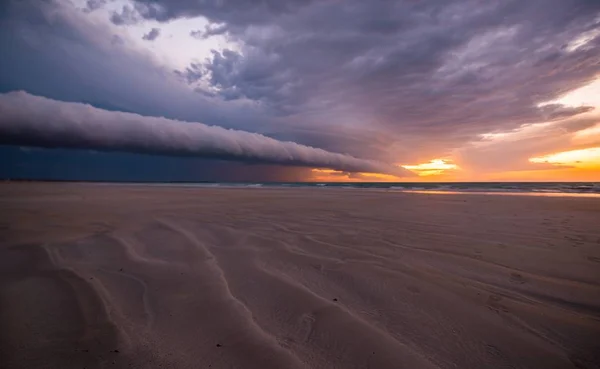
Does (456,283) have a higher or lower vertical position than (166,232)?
higher

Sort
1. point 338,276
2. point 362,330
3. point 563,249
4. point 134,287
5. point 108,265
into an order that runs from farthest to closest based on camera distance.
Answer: point 563,249 → point 108,265 → point 338,276 → point 134,287 → point 362,330

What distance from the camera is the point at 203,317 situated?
232 cm

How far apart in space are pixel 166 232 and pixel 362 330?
4850mm

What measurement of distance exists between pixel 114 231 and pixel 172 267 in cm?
294

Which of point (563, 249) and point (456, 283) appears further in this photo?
point (563, 249)

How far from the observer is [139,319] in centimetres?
226

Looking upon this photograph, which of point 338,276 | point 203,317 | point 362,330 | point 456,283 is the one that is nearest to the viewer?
point 362,330

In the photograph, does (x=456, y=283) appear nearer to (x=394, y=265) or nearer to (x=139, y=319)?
(x=394, y=265)

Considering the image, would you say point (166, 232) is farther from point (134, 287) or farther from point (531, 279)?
point (531, 279)

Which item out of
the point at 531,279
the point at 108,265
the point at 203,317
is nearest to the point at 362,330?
the point at 203,317

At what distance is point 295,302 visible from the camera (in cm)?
262

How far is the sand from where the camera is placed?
1.85 metres

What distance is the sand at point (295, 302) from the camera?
6.07ft

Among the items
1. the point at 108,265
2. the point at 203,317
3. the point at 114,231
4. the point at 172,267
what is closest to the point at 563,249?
the point at 203,317
